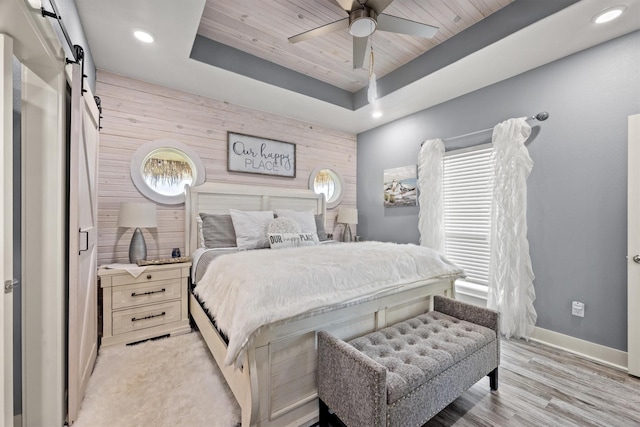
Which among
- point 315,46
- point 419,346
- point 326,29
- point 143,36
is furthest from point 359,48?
point 419,346

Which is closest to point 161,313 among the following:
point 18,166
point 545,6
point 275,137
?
point 18,166

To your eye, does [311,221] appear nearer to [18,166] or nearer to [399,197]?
[399,197]

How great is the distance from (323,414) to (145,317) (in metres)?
1.88

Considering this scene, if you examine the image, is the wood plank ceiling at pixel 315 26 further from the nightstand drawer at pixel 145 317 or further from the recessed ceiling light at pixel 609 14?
the nightstand drawer at pixel 145 317

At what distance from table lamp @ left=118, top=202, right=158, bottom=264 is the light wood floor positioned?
9.03 ft

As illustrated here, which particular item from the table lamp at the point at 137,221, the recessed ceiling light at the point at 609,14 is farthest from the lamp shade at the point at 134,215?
the recessed ceiling light at the point at 609,14

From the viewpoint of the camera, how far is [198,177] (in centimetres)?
316

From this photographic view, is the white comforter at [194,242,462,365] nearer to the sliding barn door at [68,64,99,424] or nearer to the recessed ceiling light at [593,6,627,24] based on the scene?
the sliding barn door at [68,64,99,424]

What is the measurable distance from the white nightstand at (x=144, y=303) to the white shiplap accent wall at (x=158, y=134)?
51 cm

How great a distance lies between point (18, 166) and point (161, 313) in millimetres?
1666

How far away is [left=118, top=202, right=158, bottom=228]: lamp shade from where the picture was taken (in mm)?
2490

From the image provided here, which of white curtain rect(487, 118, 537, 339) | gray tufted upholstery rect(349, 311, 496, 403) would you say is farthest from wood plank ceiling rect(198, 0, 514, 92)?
gray tufted upholstery rect(349, 311, 496, 403)

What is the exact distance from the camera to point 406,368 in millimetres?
1339

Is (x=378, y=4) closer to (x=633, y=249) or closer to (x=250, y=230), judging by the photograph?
(x=250, y=230)
